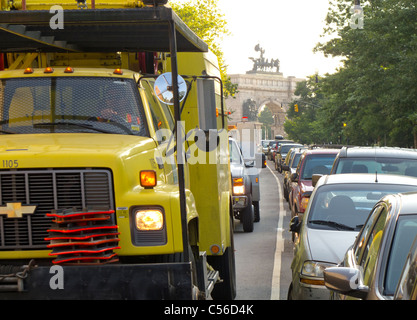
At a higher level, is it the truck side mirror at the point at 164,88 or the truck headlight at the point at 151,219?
the truck side mirror at the point at 164,88

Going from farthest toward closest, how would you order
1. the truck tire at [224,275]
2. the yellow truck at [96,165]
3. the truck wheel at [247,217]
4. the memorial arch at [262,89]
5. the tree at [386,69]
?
the memorial arch at [262,89] < the tree at [386,69] < the truck wheel at [247,217] < the truck tire at [224,275] < the yellow truck at [96,165]

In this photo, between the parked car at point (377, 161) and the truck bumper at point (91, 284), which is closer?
the truck bumper at point (91, 284)

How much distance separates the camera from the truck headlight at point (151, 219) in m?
6.00

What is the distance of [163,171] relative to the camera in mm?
6949

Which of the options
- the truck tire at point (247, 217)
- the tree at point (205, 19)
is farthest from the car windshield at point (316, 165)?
the tree at point (205, 19)

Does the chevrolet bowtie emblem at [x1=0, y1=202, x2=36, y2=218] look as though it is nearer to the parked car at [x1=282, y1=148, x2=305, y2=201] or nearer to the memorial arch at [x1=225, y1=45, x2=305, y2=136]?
the parked car at [x1=282, y1=148, x2=305, y2=201]

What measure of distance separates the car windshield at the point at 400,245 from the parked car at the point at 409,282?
17.7 inches

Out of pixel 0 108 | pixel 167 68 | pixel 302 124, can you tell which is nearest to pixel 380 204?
pixel 0 108

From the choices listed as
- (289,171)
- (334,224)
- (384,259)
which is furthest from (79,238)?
(289,171)

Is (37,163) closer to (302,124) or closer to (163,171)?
(163,171)

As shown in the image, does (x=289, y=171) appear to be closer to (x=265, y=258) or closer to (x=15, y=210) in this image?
(x=265, y=258)

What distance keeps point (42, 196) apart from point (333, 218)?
428cm

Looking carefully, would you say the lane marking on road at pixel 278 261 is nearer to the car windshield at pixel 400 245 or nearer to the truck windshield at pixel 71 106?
the truck windshield at pixel 71 106

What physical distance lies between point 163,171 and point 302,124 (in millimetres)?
91659
